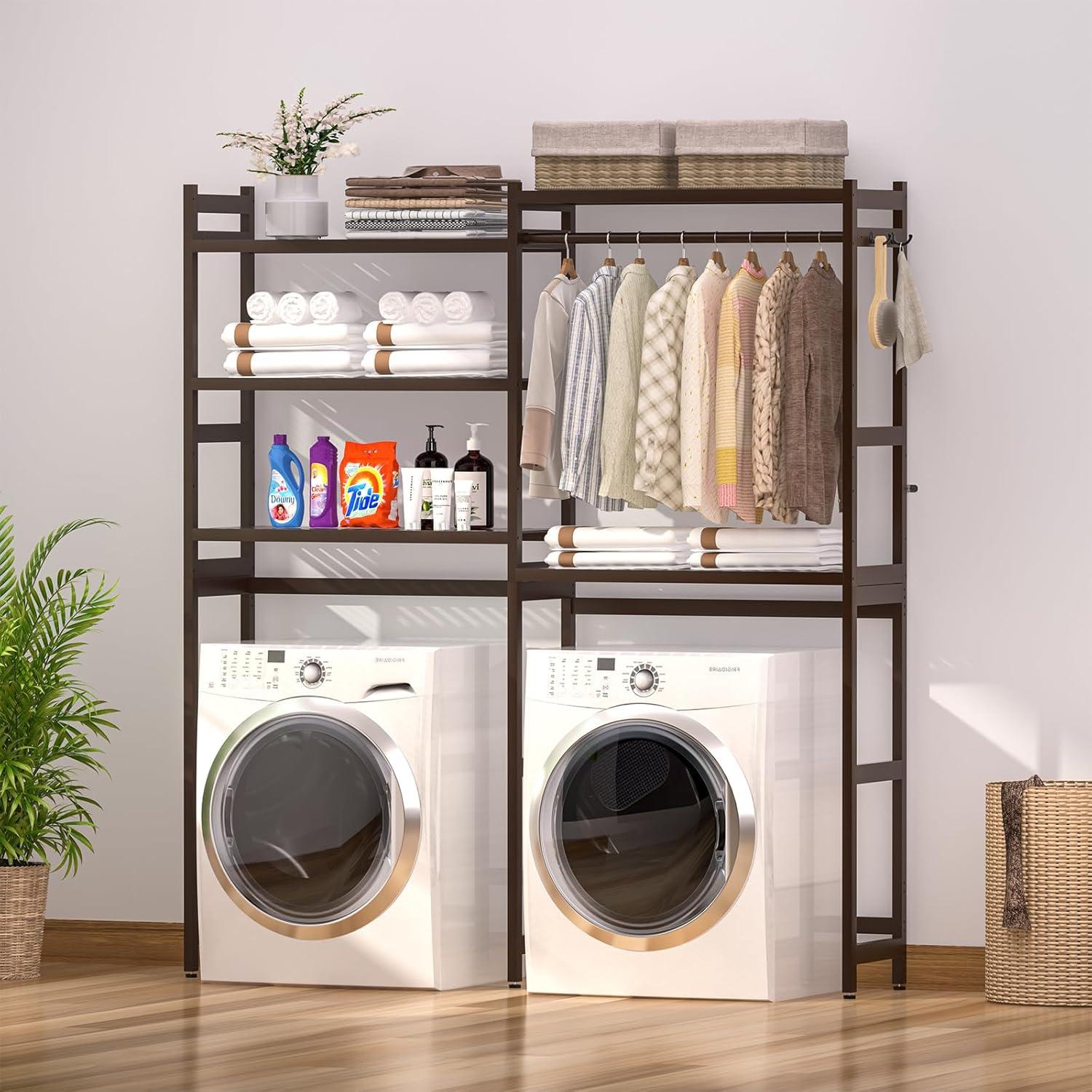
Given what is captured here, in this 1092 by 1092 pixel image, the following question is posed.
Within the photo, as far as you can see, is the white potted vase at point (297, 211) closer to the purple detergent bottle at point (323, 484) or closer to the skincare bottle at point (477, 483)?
the purple detergent bottle at point (323, 484)

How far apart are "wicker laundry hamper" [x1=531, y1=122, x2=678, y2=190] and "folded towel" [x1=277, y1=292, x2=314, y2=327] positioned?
63 cm

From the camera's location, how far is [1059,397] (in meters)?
4.45

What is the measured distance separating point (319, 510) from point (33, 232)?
1197 millimetres

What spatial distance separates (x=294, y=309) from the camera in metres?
4.48

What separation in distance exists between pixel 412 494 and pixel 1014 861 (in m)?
1.61

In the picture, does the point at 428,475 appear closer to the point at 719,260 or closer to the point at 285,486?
the point at 285,486

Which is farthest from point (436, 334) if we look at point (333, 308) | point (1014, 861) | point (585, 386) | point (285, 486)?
point (1014, 861)

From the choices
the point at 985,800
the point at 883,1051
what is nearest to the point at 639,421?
the point at 985,800

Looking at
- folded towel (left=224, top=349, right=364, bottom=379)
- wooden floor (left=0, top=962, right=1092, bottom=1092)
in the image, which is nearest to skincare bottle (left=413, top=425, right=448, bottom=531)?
folded towel (left=224, top=349, right=364, bottom=379)

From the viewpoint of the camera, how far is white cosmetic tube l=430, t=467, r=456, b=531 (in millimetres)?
4434

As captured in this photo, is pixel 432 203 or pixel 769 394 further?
pixel 432 203

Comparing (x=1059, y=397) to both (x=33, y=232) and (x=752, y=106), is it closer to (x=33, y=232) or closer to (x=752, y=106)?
(x=752, y=106)

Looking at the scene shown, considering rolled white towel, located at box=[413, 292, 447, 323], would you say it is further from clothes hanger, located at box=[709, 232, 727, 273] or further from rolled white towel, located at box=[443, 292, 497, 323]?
clothes hanger, located at box=[709, 232, 727, 273]

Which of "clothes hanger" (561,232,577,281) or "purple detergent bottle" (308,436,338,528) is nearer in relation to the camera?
"clothes hanger" (561,232,577,281)
